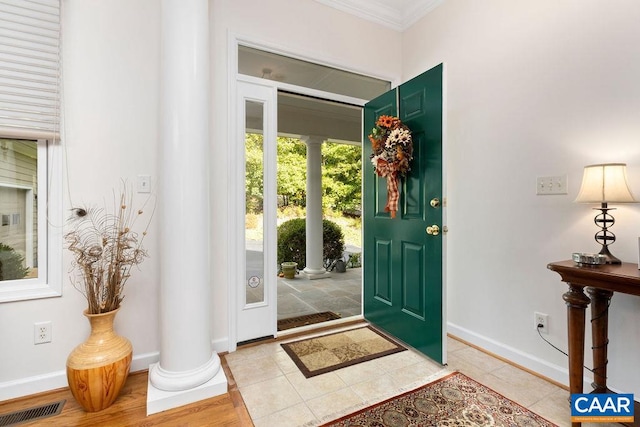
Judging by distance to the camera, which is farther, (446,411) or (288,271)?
(288,271)

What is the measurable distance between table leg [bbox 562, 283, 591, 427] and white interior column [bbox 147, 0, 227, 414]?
1963 mm

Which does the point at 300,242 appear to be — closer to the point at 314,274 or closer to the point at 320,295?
the point at 314,274

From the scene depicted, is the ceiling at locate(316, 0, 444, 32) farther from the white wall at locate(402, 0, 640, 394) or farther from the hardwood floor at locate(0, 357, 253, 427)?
the hardwood floor at locate(0, 357, 253, 427)

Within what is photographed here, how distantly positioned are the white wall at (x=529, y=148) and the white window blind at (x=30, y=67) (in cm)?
285

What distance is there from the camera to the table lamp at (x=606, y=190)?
5.04 feet

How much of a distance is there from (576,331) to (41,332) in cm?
305

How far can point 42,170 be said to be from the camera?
1906 millimetres

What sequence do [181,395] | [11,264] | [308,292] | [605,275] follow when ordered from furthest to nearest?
[308,292]
[11,264]
[181,395]
[605,275]

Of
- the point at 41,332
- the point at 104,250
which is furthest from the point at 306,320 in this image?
the point at 41,332

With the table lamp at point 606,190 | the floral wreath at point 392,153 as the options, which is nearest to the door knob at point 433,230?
the floral wreath at point 392,153

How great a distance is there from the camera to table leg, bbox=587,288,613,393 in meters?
1.62

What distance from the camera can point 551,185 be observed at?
1.97 metres

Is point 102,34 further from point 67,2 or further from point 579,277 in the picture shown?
point 579,277

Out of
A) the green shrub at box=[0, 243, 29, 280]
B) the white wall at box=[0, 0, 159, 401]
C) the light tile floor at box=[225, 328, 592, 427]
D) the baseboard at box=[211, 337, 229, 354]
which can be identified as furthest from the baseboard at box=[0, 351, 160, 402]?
the light tile floor at box=[225, 328, 592, 427]
